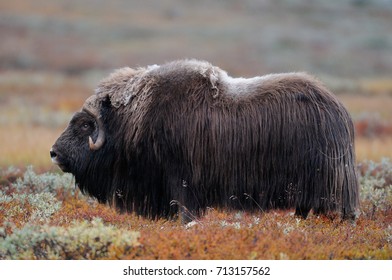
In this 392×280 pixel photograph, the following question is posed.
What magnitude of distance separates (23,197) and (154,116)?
1465 mm

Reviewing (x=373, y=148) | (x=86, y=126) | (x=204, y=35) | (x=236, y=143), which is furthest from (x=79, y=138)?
(x=204, y=35)

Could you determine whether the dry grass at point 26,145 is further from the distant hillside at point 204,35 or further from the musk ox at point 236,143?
the distant hillside at point 204,35

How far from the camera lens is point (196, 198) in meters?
5.23

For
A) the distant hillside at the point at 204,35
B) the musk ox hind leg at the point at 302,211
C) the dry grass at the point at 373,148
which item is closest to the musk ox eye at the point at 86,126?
the musk ox hind leg at the point at 302,211

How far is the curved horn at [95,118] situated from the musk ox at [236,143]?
0.05ft

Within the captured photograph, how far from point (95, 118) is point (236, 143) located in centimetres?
122

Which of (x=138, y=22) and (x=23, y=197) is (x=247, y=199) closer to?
(x=23, y=197)

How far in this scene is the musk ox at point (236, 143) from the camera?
16.7 feet

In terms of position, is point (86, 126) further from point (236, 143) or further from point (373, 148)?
point (373, 148)

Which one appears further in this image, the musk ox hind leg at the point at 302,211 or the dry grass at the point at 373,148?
the dry grass at the point at 373,148

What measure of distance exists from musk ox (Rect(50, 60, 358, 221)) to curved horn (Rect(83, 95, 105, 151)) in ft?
0.05

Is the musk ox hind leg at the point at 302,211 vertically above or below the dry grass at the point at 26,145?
above

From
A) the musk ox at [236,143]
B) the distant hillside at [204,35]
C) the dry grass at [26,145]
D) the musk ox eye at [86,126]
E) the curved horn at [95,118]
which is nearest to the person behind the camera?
the musk ox at [236,143]

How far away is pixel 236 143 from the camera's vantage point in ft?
16.9
